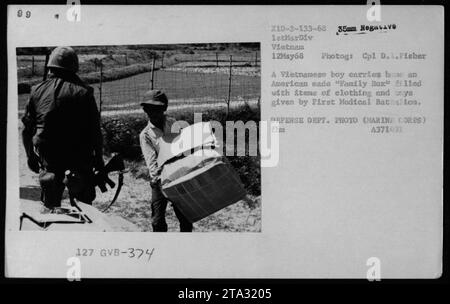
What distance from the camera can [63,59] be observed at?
8.34 ft

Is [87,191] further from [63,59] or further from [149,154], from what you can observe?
[63,59]

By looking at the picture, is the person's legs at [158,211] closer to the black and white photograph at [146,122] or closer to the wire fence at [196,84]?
the black and white photograph at [146,122]

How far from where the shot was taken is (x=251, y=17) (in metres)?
2.51

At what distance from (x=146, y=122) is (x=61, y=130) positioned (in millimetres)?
399

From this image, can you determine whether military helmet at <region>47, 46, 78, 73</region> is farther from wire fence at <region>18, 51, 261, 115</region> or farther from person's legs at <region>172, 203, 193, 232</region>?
person's legs at <region>172, 203, 193, 232</region>

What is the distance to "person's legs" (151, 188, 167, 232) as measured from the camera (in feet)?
8.38

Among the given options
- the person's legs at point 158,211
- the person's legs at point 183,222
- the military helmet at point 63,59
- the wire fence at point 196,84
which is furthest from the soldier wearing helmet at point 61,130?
the person's legs at point 183,222

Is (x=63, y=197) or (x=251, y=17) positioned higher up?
(x=251, y=17)

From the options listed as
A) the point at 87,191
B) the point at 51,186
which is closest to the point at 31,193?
the point at 51,186

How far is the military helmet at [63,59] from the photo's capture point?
2.54 meters

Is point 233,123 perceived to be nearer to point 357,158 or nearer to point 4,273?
point 357,158

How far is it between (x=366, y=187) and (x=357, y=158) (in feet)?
0.46

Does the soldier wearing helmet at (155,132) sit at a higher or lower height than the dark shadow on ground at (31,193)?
higher
